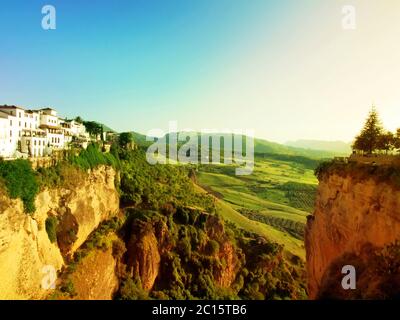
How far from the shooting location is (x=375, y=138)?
33.8 m

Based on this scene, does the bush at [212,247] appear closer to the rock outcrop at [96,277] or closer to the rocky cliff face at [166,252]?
the rocky cliff face at [166,252]

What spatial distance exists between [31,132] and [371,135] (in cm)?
4102

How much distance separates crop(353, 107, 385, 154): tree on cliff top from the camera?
111ft

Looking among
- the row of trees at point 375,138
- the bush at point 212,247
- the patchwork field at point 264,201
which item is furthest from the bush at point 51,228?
the patchwork field at point 264,201

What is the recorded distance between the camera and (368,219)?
23.5 metres

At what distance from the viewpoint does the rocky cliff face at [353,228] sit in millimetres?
20688

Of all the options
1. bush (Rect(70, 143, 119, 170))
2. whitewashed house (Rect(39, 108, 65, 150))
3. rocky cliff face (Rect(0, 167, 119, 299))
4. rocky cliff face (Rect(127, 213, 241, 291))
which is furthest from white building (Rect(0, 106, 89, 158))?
rocky cliff face (Rect(127, 213, 241, 291))

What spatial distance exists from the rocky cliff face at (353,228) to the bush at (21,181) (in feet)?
85.4

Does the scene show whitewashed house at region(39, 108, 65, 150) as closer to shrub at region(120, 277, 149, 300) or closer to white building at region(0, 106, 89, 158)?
white building at region(0, 106, 89, 158)

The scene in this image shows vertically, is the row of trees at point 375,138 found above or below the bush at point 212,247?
above

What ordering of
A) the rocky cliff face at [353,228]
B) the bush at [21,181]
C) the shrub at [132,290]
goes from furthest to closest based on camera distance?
the shrub at [132,290] → the bush at [21,181] → the rocky cliff face at [353,228]

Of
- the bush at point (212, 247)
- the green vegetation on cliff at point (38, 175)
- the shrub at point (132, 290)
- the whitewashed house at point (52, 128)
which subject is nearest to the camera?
the green vegetation on cliff at point (38, 175)

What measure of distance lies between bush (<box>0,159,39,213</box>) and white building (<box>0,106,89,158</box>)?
3.88 meters
